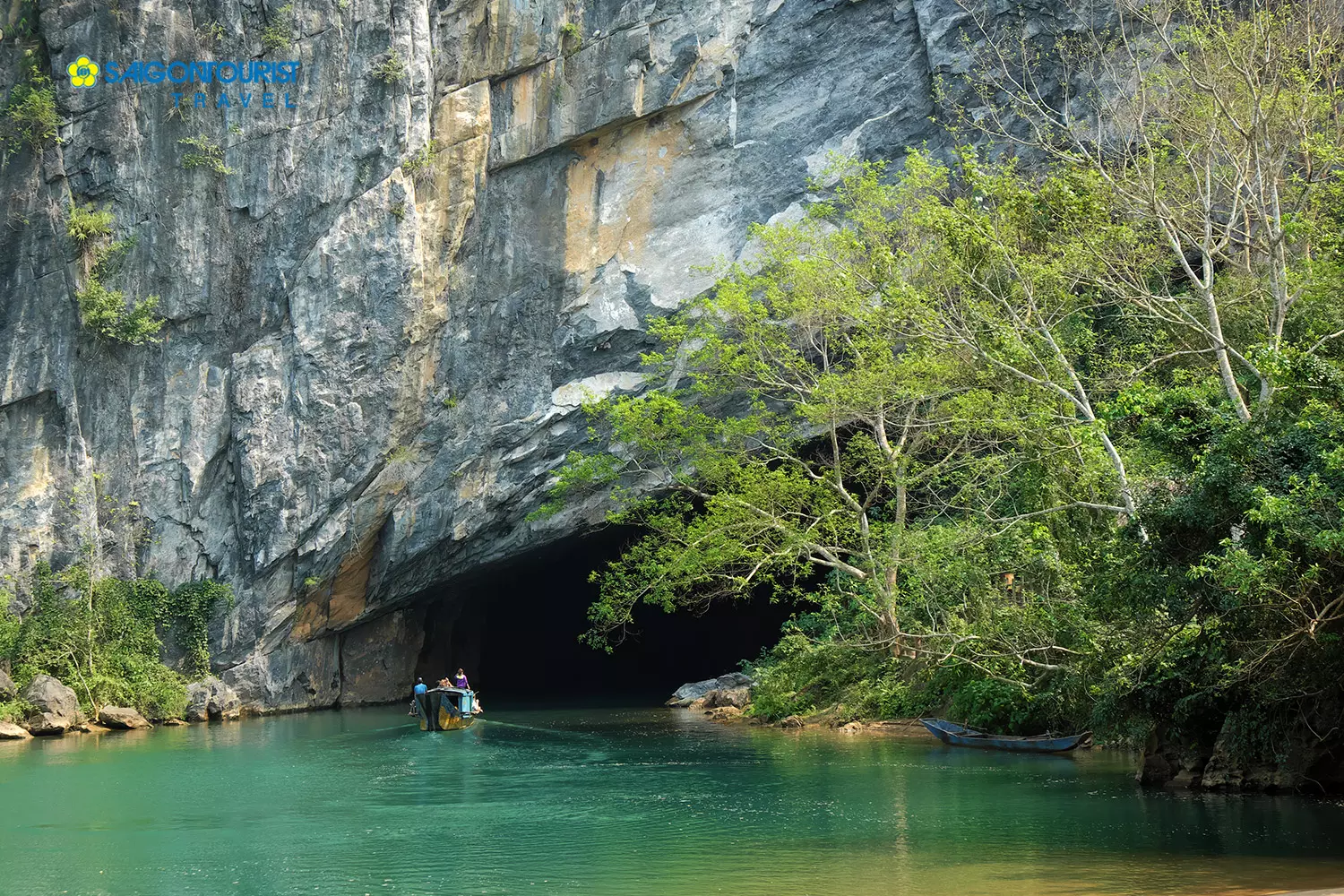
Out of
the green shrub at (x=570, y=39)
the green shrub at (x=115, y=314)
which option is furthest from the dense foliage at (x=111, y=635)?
the green shrub at (x=570, y=39)

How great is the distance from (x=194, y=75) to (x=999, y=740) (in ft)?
74.4

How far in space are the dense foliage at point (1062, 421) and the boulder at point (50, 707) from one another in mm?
10951

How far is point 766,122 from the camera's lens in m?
26.7

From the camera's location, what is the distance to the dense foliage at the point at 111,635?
25578 millimetres

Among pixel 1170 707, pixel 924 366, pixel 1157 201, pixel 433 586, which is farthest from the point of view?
pixel 433 586

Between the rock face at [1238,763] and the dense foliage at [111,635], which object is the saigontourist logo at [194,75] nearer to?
the dense foliage at [111,635]

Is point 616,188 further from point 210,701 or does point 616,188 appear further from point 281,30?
point 210,701

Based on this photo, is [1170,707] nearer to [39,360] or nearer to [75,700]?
[75,700]

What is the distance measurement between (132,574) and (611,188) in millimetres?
13783

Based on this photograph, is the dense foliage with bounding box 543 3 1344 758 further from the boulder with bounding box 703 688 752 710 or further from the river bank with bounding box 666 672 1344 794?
the boulder with bounding box 703 688 752 710

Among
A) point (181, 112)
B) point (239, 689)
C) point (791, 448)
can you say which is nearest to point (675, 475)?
point (791, 448)

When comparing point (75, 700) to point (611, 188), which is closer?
point (75, 700)

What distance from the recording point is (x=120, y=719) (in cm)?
2502

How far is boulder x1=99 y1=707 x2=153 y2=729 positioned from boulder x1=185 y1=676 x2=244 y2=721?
4.26 feet
